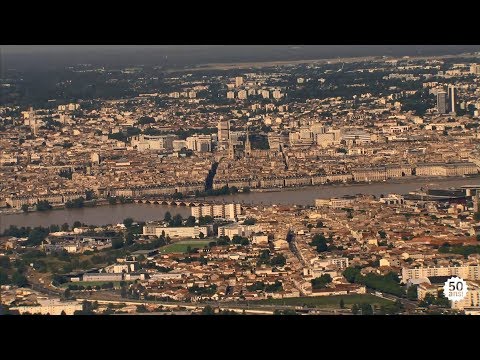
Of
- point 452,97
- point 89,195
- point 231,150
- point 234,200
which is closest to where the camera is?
point 234,200

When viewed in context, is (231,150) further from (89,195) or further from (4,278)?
(4,278)

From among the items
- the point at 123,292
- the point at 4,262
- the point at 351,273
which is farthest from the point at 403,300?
the point at 4,262

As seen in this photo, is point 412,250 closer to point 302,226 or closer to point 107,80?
point 302,226

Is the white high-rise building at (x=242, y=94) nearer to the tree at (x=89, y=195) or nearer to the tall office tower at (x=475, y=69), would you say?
the tall office tower at (x=475, y=69)

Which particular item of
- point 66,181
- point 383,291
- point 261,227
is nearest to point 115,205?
point 66,181

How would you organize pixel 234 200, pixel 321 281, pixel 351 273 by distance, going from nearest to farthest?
pixel 321 281
pixel 351 273
pixel 234 200

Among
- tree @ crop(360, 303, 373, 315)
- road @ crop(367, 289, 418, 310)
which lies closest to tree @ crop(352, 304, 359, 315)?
tree @ crop(360, 303, 373, 315)

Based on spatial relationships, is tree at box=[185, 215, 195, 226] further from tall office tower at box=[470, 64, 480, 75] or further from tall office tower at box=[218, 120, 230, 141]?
tall office tower at box=[470, 64, 480, 75]
